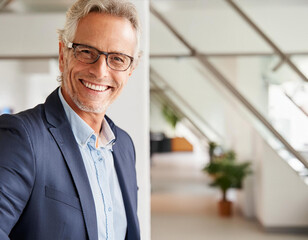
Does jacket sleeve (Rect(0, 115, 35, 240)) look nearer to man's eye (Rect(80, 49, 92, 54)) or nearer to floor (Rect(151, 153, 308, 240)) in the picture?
man's eye (Rect(80, 49, 92, 54))

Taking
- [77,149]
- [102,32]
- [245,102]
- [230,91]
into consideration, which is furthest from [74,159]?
[230,91]

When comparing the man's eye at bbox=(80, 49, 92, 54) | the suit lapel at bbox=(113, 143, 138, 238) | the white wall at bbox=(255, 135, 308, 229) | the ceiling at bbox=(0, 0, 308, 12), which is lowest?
the white wall at bbox=(255, 135, 308, 229)

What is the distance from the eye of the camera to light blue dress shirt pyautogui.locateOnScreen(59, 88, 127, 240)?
36.9 inches

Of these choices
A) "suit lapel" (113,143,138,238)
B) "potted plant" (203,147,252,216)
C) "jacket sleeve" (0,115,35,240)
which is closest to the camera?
"jacket sleeve" (0,115,35,240)

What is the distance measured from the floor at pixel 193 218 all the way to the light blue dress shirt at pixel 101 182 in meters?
3.52

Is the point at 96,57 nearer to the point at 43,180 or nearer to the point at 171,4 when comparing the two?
the point at 43,180

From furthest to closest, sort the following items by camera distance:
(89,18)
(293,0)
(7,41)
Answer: (293,0) < (7,41) < (89,18)

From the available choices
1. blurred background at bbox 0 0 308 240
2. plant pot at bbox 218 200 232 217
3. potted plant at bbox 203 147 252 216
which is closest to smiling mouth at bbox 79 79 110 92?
blurred background at bbox 0 0 308 240

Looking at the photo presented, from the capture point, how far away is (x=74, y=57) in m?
0.92

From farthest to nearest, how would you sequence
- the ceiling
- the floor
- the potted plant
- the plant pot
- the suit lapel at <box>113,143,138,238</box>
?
the plant pot < the potted plant < the floor < the ceiling < the suit lapel at <box>113,143,138,238</box>

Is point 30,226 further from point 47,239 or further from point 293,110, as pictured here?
point 293,110

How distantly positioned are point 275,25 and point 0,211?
4.06 meters

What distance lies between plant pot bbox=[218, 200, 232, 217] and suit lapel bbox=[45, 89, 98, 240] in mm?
4613

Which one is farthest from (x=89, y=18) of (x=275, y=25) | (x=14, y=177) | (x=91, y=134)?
(x=275, y=25)
